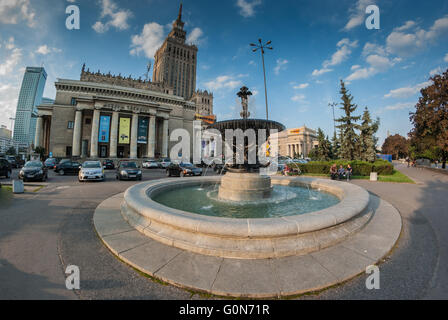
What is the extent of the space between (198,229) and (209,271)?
79 centimetres

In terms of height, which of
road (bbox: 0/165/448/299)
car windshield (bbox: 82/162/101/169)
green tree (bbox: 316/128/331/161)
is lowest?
road (bbox: 0/165/448/299)

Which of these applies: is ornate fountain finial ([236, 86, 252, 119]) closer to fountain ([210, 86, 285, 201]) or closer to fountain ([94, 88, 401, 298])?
fountain ([210, 86, 285, 201])

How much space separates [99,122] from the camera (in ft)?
150

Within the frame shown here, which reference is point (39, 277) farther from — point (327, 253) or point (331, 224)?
point (331, 224)

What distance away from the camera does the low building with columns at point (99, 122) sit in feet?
151

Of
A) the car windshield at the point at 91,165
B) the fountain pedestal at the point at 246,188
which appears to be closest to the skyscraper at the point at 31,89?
the car windshield at the point at 91,165

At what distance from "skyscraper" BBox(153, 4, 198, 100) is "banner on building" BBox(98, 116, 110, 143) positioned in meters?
64.1

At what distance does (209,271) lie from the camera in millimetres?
2754

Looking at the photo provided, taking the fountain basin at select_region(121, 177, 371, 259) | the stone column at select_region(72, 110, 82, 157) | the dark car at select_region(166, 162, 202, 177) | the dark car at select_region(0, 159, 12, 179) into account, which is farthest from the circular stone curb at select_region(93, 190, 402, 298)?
the stone column at select_region(72, 110, 82, 157)

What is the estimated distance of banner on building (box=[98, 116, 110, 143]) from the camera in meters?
A: 45.2

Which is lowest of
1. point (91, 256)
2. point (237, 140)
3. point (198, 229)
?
point (91, 256)

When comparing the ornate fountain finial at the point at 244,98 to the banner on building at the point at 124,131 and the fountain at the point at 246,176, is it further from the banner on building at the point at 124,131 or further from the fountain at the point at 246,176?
the banner on building at the point at 124,131

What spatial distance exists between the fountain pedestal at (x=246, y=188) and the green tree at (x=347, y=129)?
83.8 feet

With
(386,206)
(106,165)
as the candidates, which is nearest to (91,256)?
(386,206)
